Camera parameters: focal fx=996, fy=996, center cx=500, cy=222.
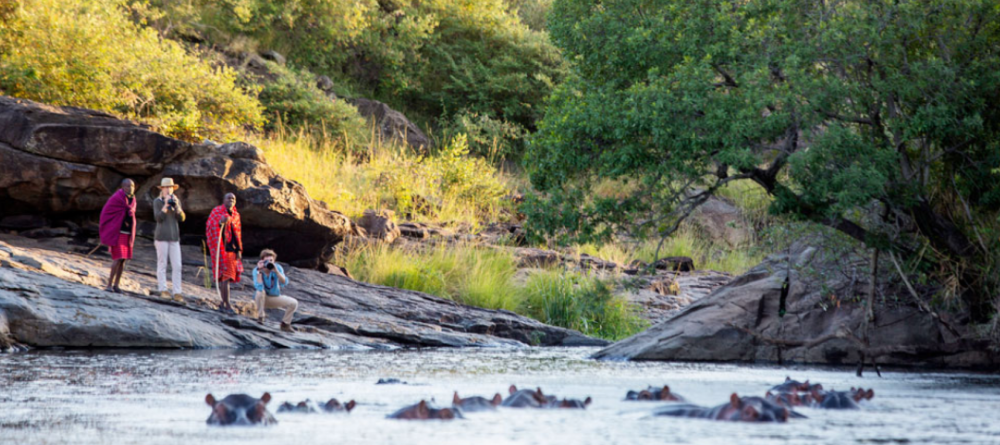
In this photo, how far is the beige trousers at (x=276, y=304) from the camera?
13.8m

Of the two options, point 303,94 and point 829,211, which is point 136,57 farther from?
point 829,211

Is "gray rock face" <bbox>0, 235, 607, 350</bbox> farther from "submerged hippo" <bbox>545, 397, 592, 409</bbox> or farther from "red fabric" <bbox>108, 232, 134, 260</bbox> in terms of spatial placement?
"submerged hippo" <bbox>545, 397, 592, 409</bbox>

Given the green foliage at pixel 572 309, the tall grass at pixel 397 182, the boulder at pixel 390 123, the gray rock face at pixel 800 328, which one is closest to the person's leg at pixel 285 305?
the gray rock face at pixel 800 328

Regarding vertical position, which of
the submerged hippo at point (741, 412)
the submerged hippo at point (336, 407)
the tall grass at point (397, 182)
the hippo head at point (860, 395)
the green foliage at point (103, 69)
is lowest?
the submerged hippo at point (336, 407)

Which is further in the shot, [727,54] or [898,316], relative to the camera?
[898,316]

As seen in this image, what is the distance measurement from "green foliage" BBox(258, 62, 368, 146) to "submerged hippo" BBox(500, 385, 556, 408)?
2081 centimetres

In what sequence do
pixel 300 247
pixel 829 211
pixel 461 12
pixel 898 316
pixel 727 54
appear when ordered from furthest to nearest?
pixel 461 12 < pixel 300 247 < pixel 898 316 < pixel 727 54 < pixel 829 211

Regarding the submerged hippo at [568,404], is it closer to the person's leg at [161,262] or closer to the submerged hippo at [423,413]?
the submerged hippo at [423,413]

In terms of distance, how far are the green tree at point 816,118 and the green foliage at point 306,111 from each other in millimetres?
17399

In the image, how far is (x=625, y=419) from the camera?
595cm

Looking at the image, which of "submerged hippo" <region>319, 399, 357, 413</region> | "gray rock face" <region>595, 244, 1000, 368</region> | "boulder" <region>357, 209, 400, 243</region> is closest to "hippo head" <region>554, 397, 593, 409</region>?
"submerged hippo" <region>319, 399, 357, 413</region>

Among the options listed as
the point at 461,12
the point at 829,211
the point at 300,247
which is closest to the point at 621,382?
the point at 829,211

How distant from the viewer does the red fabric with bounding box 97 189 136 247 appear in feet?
46.5

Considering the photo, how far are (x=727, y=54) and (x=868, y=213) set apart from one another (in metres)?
2.21
